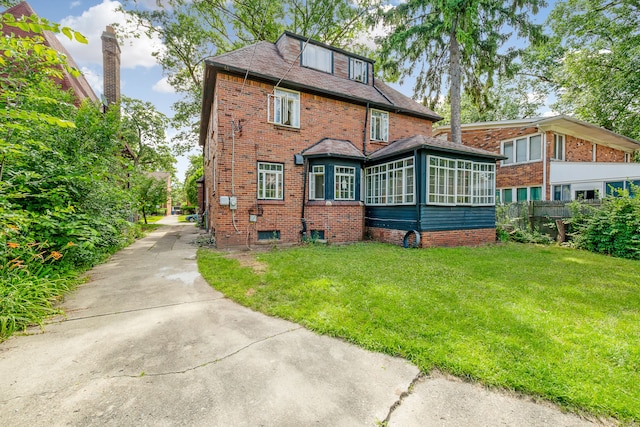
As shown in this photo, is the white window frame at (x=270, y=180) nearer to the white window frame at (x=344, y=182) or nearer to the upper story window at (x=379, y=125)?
the white window frame at (x=344, y=182)

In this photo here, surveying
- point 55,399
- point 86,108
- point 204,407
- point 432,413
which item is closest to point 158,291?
point 55,399

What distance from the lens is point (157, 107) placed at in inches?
885

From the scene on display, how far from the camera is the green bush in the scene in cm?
786

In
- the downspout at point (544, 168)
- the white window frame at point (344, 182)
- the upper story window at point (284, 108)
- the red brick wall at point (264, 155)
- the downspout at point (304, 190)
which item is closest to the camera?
the red brick wall at point (264, 155)

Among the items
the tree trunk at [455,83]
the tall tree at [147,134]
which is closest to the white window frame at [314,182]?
the tree trunk at [455,83]

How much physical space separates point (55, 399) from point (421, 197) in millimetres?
8550

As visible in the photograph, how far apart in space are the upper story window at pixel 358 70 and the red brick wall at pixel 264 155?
2820 mm

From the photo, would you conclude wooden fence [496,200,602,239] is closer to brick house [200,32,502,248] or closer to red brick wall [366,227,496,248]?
red brick wall [366,227,496,248]

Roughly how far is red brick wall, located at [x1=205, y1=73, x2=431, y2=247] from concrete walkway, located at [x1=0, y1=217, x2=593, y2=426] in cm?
589

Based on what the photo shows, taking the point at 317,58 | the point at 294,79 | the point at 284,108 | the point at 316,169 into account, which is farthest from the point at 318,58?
the point at 316,169

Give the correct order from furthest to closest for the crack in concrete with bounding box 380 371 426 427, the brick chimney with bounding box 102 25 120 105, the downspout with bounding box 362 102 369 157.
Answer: the brick chimney with bounding box 102 25 120 105 → the downspout with bounding box 362 102 369 157 → the crack in concrete with bounding box 380 371 426 427

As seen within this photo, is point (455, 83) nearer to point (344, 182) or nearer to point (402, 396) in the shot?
point (344, 182)

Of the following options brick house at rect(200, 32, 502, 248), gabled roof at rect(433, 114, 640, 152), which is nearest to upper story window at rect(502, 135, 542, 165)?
gabled roof at rect(433, 114, 640, 152)

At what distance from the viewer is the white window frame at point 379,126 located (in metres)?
12.1
